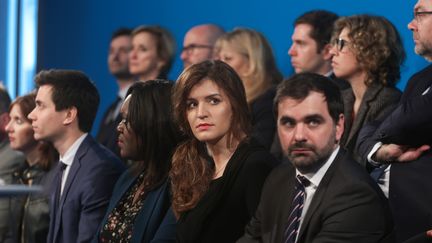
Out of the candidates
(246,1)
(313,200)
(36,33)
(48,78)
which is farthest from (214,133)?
(36,33)

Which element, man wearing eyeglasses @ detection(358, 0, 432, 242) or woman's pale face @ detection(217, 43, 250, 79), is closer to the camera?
man wearing eyeglasses @ detection(358, 0, 432, 242)

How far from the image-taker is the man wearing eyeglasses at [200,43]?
639 cm

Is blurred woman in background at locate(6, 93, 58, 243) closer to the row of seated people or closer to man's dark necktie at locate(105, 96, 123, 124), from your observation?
the row of seated people

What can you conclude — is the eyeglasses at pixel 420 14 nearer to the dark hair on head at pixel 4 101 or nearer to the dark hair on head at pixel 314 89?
the dark hair on head at pixel 314 89

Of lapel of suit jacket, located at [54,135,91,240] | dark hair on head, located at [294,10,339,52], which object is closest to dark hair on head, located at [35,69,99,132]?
lapel of suit jacket, located at [54,135,91,240]

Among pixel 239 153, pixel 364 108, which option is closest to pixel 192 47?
pixel 364 108

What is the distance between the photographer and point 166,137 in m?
4.53

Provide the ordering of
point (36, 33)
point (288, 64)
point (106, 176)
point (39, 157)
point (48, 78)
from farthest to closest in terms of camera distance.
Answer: point (36, 33)
point (288, 64)
point (39, 157)
point (48, 78)
point (106, 176)

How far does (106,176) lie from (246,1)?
6.82ft

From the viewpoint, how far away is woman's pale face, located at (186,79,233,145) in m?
4.17

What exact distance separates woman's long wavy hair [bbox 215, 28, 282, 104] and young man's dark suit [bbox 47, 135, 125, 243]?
105cm

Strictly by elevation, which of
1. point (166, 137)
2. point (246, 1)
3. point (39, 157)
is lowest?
point (39, 157)

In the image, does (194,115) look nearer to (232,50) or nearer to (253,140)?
(253,140)

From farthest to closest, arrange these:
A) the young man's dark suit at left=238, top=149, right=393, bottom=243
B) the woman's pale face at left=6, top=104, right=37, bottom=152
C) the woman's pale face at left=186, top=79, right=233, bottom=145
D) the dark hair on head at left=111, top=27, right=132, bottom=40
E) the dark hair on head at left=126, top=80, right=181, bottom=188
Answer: the dark hair on head at left=111, top=27, right=132, bottom=40
the woman's pale face at left=6, top=104, right=37, bottom=152
the dark hair on head at left=126, top=80, right=181, bottom=188
the woman's pale face at left=186, top=79, right=233, bottom=145
the young man's dark suit at left=238, top=149, right=393, bottom=243
